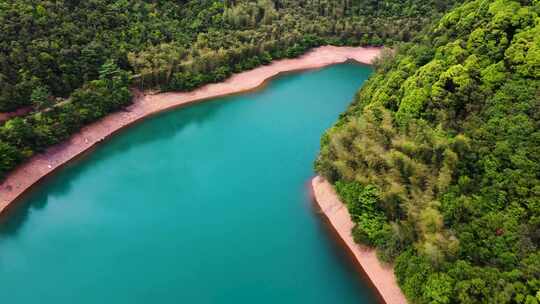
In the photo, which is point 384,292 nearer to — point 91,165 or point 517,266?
point 517,266

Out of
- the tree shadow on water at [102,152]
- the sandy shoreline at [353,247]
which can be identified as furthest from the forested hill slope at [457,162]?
the tree shadow on water at [102,152]

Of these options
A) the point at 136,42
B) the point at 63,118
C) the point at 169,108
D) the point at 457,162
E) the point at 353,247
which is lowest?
the point at 353,247

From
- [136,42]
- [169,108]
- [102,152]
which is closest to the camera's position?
[102,152]

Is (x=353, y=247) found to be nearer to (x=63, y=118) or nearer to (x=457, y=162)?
(x=457, y=162)

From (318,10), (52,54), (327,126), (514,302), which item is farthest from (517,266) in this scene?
(318,10)

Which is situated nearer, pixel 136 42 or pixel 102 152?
pixel 102 152

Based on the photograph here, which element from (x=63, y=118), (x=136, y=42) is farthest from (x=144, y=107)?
(x=63, y=118)

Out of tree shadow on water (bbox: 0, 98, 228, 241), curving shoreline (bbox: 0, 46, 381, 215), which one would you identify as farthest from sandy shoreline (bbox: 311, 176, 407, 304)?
curving shoreline (bbox: 0, 46, 381, 215)

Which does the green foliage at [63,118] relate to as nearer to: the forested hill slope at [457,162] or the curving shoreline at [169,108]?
the curving shoreline at [169,108]
